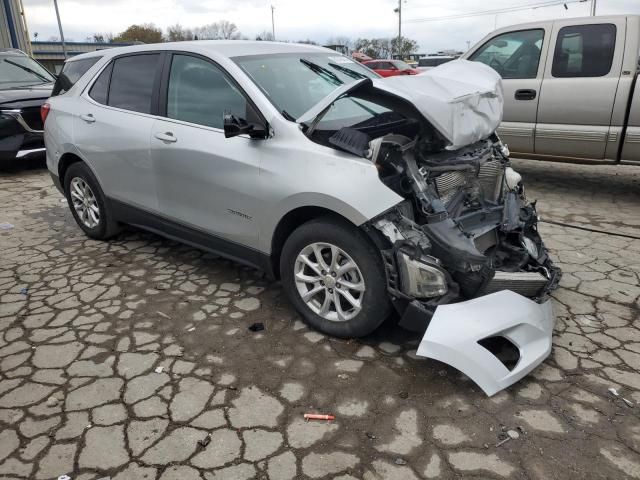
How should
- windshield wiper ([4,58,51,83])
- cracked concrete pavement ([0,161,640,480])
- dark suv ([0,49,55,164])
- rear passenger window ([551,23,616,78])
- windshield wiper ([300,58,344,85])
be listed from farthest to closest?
windshield wiper ([4,58,51,83]), dark suv ([0,49,55,164]), rear passenger window ([551,23,616,78]), windshield wiper ([300,58,344,85]), cracked concrete pavement ([0,161,640,480])

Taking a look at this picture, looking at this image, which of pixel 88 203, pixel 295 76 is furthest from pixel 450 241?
pixel 88 203

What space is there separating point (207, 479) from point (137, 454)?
15.1 inches

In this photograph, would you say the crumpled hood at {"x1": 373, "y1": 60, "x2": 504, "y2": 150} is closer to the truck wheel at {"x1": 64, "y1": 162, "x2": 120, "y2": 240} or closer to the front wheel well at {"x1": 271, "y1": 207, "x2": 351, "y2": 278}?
the front wheel well at {"x1": 271, "y1": 207, "x2": 351, "y2": 278}

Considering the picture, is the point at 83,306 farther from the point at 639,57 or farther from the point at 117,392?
the point at 639,57

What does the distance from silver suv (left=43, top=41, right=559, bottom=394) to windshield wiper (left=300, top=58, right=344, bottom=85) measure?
0.05ft

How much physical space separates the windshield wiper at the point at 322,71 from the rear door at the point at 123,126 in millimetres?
1159

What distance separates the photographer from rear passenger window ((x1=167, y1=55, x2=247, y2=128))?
11.3ft

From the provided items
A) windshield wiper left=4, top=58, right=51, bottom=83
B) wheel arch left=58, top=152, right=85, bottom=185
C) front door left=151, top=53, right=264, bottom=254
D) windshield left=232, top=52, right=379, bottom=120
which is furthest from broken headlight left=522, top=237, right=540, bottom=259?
windshield wiper left=4, top=58, right=51, bottom=83

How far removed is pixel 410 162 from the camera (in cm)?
292

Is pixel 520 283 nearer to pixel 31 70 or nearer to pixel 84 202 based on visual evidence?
pixel 84 202

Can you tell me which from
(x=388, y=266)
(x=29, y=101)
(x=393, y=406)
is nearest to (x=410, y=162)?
(x=388, y=266)

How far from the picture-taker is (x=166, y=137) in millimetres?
3703

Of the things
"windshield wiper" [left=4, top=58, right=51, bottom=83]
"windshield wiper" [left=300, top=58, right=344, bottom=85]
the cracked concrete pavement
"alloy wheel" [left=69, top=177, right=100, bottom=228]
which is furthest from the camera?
"windshield wiper" [left=4, top=58, right=51, bottom=83]

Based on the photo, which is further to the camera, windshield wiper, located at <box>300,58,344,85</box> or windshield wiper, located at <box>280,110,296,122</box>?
windshield wiper, located at <box>300,58,344,85</box>
